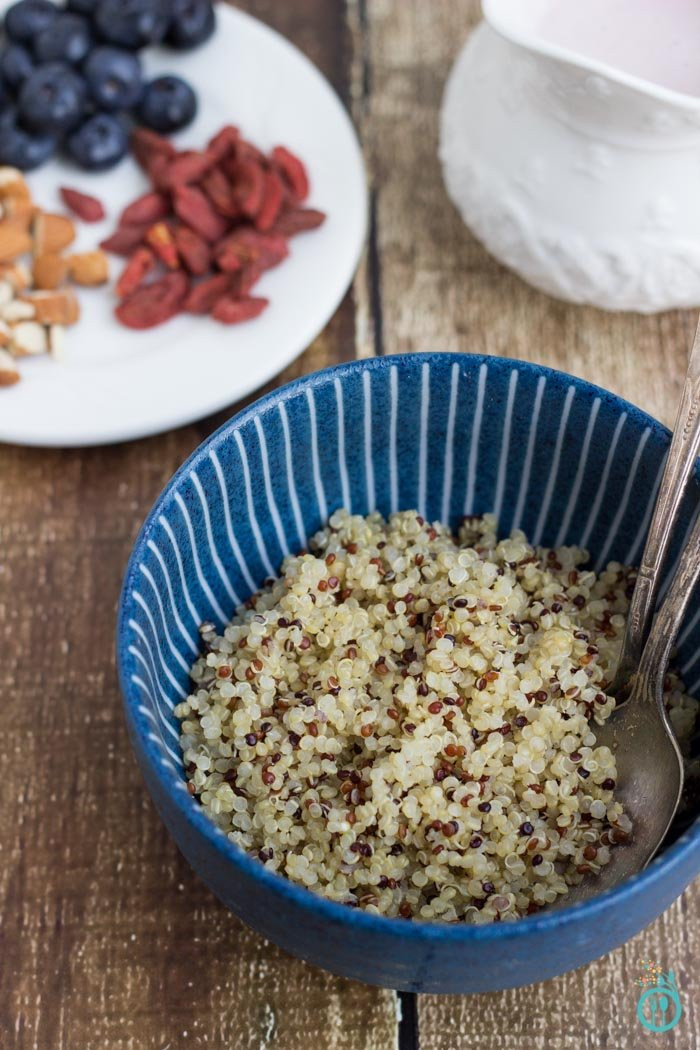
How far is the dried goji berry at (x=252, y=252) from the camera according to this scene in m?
1.31

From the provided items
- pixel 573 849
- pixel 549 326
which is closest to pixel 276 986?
pixel 573 849

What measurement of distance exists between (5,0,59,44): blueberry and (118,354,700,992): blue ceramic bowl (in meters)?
0.76

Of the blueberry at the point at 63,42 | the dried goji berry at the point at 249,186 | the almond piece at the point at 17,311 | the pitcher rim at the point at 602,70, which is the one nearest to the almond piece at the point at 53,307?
the almond piece at the point at 17,311

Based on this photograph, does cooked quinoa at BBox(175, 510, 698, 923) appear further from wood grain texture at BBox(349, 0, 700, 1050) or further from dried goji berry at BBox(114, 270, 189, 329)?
dried goji berry at BBox(114, 270, 189, 329)

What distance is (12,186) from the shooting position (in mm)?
1364

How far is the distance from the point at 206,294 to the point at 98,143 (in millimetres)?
253

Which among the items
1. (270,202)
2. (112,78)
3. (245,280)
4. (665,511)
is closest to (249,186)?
(270,202)

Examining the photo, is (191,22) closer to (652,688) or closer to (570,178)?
(570,178)

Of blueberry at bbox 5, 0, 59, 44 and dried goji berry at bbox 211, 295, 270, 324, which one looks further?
blueberry at bbox 5, 0, 59, 44

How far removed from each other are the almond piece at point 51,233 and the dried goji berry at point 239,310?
21cm

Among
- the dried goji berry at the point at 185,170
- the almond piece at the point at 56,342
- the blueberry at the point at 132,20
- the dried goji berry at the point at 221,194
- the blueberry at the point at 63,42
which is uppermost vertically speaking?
the blueberry at the point at 132,20

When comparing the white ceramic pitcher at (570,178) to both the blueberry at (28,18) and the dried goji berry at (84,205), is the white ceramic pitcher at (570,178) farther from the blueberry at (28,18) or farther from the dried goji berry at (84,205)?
the blueberry at (28,18)

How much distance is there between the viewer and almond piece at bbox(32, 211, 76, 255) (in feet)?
4.39

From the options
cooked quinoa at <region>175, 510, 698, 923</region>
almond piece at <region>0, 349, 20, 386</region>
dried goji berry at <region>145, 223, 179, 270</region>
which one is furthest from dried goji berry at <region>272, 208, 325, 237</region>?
cooked quinoa at <region>175, 510, 698, 923</region>
